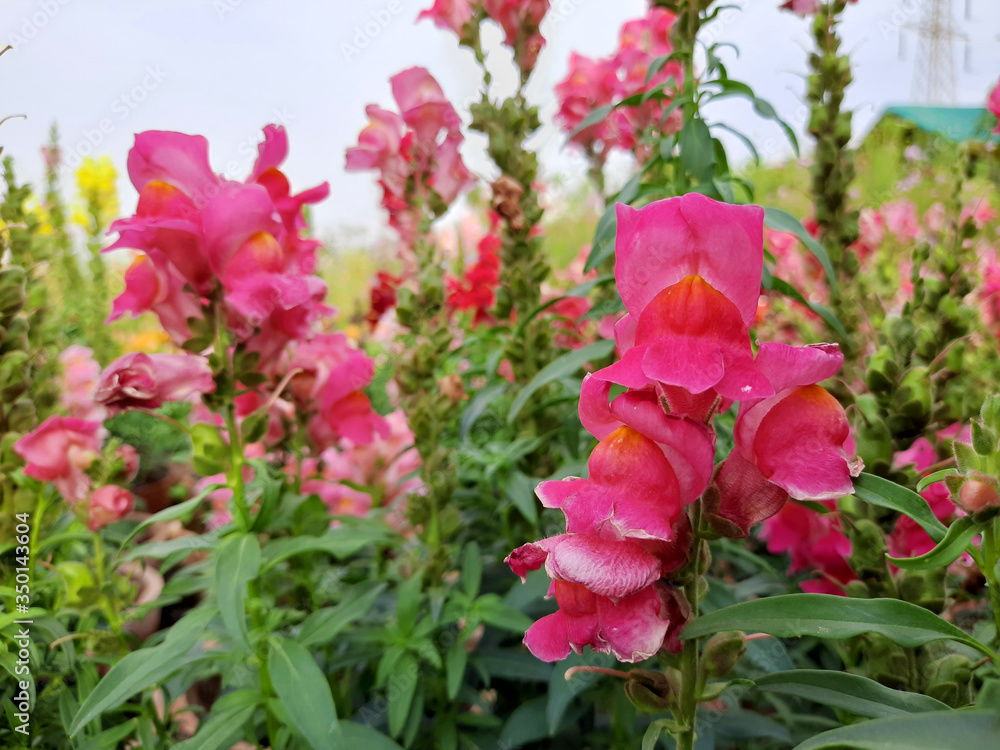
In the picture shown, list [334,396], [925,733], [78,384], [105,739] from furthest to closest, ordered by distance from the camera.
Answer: [78,384] → [334,396] → [105,739] → [925,733]

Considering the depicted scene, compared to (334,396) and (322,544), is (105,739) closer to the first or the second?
(322,544)

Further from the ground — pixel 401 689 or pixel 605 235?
pixel 605 235

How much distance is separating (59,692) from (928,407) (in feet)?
4.30

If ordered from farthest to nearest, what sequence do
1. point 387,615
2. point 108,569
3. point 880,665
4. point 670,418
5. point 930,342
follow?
point 387,615 < point 108,569 < point 930,342 < point 880,665 < point 670,418

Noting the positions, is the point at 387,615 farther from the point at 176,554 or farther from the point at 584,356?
the point at 584,356

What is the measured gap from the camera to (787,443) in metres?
0.53

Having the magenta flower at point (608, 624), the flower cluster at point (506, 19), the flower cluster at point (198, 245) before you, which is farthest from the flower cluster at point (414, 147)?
the magenta flower at point (608, 624)

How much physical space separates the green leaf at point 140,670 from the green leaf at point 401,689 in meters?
0.31

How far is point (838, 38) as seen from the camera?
4.33 ft

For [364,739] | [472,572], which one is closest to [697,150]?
[472,572]

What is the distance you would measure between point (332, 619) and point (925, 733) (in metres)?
0.83

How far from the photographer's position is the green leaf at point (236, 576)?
807mm

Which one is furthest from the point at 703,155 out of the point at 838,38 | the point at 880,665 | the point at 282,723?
the point at 282,723

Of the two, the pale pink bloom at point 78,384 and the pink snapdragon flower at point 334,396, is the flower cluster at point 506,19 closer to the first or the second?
the pink snapdragon flower at point 334,396
